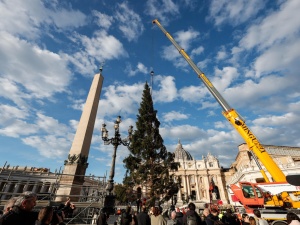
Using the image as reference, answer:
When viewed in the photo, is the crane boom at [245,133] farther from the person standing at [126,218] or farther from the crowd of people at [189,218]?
the person standing at [126,218]

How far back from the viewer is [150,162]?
65.6ft

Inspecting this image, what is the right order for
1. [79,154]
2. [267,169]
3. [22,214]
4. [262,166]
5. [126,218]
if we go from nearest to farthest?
[22,214] → [126,218] → [79,154] → [267,169] → [262,166]

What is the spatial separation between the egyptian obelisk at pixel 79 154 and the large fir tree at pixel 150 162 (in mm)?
9153

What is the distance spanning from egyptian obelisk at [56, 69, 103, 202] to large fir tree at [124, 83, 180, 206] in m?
9.15

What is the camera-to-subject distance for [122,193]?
19.0 meters

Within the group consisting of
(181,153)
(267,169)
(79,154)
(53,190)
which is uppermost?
(181,153)

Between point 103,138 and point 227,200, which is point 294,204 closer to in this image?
point 103,138

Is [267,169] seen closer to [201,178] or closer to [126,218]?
[126,218]

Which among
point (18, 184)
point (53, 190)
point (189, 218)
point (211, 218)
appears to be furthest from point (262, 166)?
point (18, 184)

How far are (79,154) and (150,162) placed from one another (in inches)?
441

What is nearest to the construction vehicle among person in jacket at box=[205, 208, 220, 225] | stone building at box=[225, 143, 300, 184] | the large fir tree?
person in jacket at box=[205, 208, 220, 225]

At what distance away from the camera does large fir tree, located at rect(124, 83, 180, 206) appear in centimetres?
1836

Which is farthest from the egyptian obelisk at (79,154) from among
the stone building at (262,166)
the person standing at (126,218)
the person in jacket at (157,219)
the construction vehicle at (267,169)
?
the stone building at (262,166)

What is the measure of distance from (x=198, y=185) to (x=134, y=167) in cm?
5935
